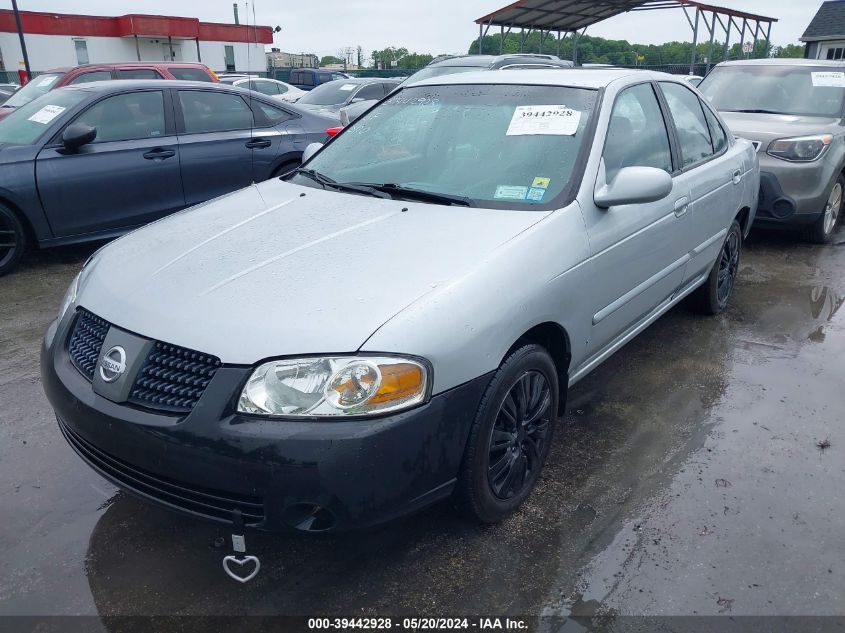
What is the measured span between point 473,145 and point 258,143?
13.4ft

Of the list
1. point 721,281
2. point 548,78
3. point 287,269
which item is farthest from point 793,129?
point 287,269

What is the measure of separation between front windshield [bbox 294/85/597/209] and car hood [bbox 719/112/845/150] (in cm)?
393

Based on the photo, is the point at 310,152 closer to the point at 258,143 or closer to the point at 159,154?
the point at 159,154

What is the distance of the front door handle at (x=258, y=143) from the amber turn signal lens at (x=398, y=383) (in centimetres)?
525

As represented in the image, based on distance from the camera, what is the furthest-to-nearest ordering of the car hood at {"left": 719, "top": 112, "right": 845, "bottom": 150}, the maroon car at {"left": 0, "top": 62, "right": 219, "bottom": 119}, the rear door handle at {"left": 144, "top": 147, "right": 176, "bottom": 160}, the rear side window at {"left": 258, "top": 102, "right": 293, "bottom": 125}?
the maroon car at {"left": 0, "top": 62, "right": 219, "bottom": 119} → the rear side window at {"left": 258, "top": 102, "right": 293, "bottom": 125} → the car hood at {"left": 719, "top": 112, "right": 845, "bottom": 150} → the rear door handle at {"left": 144, "top": 147, "right": 176, "bottom": 160}

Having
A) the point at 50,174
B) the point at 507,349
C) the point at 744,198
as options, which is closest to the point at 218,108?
the point at 50,174

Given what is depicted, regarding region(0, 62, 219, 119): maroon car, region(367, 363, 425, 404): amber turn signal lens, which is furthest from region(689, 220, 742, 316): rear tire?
region(0, 62, 219, 119): maroon car

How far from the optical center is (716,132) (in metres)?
4.57

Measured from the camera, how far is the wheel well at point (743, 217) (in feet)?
16.1

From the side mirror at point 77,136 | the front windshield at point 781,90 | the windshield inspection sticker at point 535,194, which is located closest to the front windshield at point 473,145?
the windshield inspection sticker at point 535,194

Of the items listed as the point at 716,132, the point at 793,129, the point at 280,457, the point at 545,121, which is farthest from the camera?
the point at 793,129

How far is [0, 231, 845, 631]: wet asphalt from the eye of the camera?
2299mm

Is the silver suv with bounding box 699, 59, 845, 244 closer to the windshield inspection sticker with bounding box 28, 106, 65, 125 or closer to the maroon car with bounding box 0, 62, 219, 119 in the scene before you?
the windshield inspection sticker with bounding box 28, 106, 65, 125

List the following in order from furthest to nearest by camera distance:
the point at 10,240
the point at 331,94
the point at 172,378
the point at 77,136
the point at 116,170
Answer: the point at 331,94 → the point at 116,170 → the point at 10,240 → the point at 77,136 → the point at 172,378
